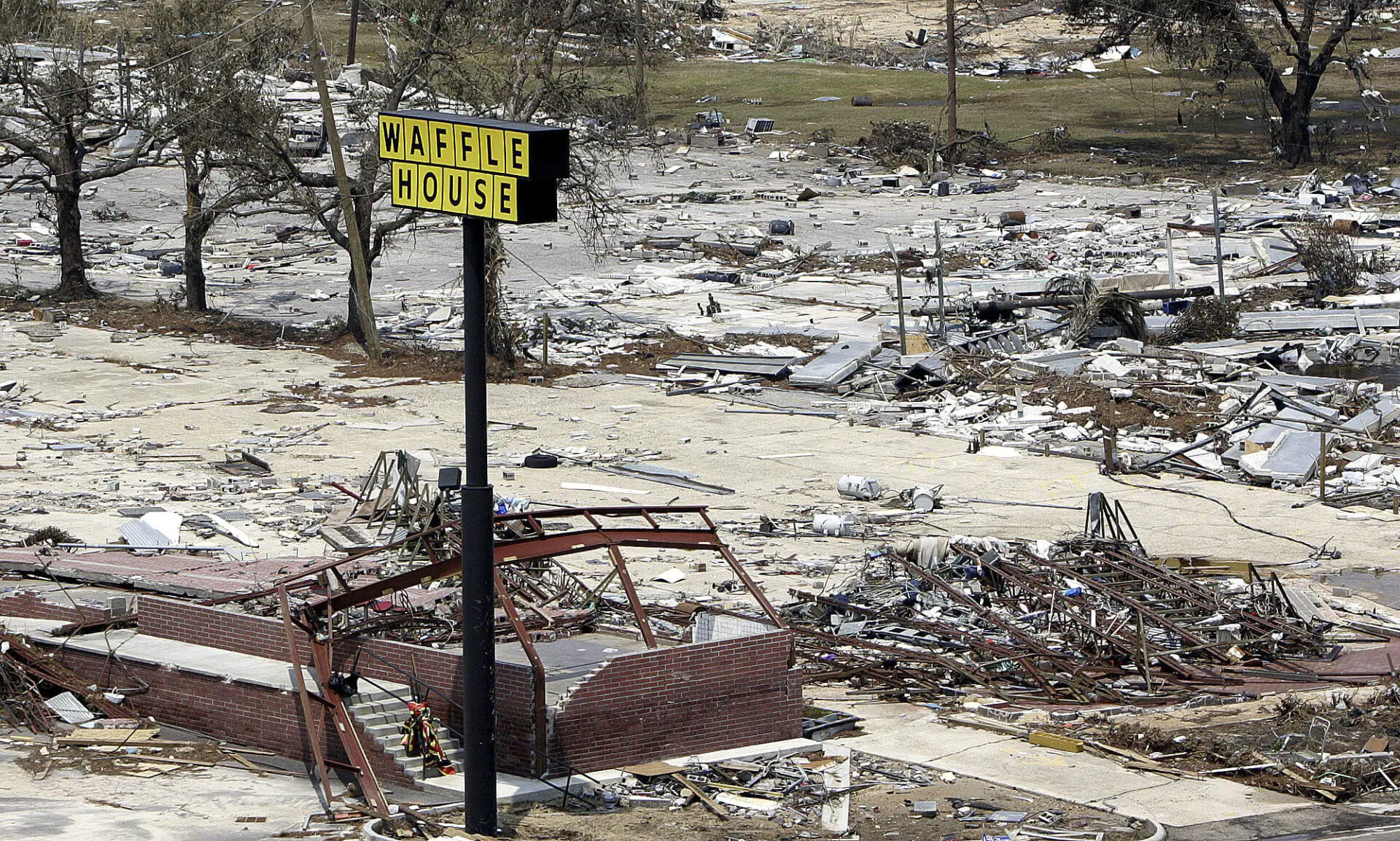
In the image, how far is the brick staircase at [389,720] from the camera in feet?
39.3

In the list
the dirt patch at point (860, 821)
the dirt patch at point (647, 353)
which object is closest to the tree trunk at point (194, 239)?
the dirt patch at point (647, 353)

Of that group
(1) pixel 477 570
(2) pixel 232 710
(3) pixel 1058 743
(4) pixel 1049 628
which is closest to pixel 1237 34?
(4) pixel 1049 628

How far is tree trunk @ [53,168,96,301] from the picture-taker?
110 ft

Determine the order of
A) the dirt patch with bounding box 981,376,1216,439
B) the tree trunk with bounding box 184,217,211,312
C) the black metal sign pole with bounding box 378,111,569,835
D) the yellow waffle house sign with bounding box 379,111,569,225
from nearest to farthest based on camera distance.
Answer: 1. the yellow waffle house sign with bounding box 379,111,569,225
2. the black metal sign pole with bounding box 378,111,569,835
3. the dirt patch with bounding box 981,376,1216,439
4. the tree trunk with bounding box 184,217,211,312

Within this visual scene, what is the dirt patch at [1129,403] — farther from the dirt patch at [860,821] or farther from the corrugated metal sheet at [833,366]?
the dirt patch at [860,821]

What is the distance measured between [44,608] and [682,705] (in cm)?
636

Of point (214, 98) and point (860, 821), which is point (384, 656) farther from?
point (214, 98)

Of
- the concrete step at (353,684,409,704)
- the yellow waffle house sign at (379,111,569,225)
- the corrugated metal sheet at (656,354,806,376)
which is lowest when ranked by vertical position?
the concrete step at (353,684,409,704)

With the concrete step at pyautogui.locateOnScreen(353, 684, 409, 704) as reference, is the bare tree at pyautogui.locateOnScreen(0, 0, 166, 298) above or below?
above

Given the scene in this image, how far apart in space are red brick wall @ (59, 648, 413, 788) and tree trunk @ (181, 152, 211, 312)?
18315mm

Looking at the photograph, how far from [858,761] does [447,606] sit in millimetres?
4365

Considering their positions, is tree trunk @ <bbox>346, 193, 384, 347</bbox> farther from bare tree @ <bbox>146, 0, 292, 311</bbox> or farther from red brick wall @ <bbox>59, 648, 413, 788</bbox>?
red brick wall @ <bbox>59, 648, 413, 788</bbox>

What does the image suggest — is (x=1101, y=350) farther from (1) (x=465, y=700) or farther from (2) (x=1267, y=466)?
(1) (x=465, y=700)

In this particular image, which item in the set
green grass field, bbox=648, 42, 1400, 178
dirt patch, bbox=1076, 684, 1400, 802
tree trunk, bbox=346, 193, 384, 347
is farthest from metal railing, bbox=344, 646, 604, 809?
green grass field, bbox=648, 42, 1400, 178
